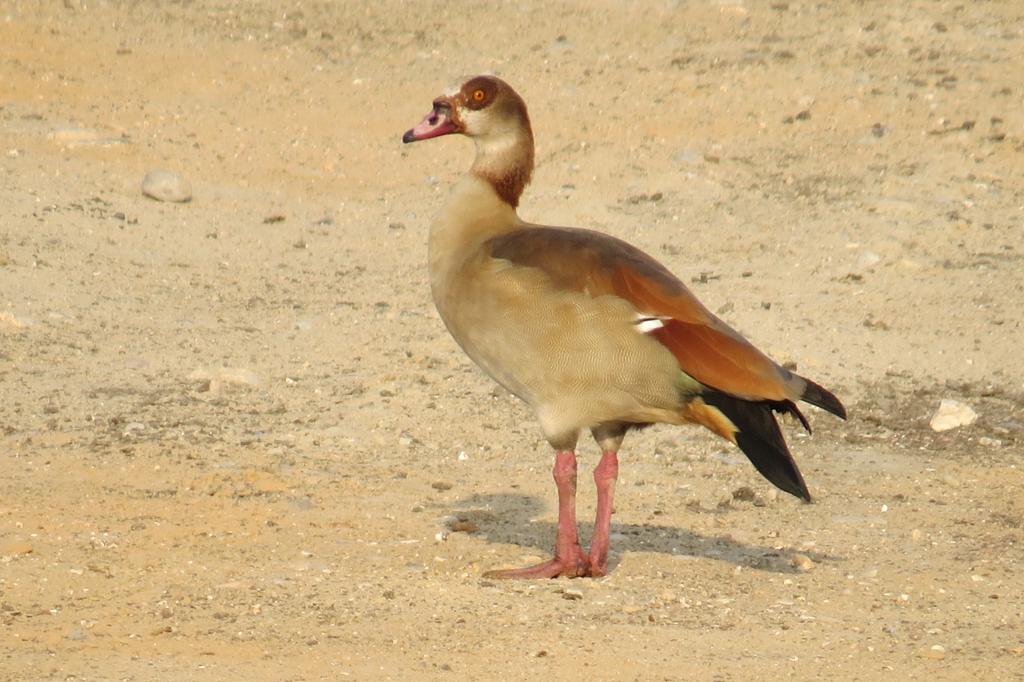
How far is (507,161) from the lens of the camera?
6789mm

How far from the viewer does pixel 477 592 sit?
6152mm

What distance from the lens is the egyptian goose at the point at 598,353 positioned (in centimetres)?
597

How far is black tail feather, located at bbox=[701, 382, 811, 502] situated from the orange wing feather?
0.09 meters

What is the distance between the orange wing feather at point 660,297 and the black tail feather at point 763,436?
0.09m

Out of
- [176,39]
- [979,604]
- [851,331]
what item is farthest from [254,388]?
[176,39]

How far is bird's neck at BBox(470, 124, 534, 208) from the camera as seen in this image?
676 centimetres

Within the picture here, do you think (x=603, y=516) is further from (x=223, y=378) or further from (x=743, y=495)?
(x=223, y=378)

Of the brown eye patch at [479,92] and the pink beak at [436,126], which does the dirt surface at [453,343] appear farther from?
the brown eye patch at [479,92]

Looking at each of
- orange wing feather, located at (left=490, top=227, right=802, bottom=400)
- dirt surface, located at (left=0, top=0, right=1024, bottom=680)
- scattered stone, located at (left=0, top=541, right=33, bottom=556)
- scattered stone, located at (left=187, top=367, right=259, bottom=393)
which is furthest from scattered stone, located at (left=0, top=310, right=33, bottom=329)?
orange wing feather, located at (left=490, top=227, right=802, bottom=400)

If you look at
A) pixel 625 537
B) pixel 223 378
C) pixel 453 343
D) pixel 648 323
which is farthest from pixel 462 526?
pixel 453 343

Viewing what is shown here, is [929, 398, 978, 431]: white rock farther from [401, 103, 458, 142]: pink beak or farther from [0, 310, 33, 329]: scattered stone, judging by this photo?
[0, 310, 33, 329]: scattered stone

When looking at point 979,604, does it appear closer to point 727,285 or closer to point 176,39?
point 727,285

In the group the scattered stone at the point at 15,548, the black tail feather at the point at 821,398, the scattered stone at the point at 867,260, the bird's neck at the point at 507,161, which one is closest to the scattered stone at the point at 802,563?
the black tail feather at the point at 821,398

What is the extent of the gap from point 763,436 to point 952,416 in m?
A: 2.96
